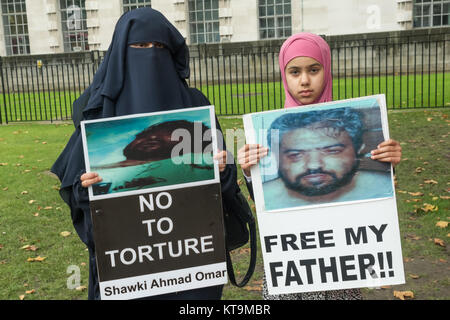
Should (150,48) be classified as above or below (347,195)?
above

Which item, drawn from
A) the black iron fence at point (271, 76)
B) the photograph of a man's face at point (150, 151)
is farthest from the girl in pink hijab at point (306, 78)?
the black iron fence at point (271, 76)

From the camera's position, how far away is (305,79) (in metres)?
2.61

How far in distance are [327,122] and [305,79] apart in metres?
0.24

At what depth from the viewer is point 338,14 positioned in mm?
23391

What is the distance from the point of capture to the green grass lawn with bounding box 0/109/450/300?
4512 mm

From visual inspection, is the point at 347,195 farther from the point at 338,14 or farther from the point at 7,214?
the point at 338,14

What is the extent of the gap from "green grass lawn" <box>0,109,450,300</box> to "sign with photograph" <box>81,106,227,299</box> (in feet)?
6.08

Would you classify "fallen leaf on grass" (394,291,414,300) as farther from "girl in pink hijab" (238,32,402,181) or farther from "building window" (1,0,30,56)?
"building window" (1,0,30,56)

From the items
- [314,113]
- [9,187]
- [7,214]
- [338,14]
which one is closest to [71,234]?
[7,214]

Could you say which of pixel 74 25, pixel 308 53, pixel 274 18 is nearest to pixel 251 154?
pixel 308 53

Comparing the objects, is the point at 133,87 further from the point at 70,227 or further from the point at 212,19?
the point at 212,19

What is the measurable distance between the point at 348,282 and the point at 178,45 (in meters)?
1.45

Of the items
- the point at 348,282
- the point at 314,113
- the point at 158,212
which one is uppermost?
the point at 314,113

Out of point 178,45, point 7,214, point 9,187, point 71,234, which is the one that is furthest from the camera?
point 9,187
